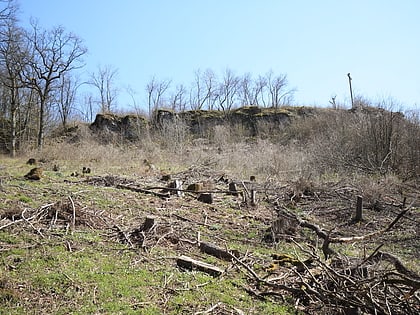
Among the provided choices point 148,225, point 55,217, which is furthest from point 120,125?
point 148,225

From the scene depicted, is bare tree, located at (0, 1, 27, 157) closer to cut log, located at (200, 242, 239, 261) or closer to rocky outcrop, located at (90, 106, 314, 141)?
rocky outcrop, located at (90, 106, 314, 141)

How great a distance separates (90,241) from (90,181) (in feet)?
20.5

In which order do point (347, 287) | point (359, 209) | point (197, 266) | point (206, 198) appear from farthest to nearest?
point (206, 198), point (359, 209), point (197, 266), point (347, 287)

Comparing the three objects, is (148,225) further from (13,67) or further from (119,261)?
(13,67)

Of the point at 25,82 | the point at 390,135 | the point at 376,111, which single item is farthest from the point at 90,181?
the point at 25,82

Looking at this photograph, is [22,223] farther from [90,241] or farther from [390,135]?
[390,135]

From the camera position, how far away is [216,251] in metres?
6.01

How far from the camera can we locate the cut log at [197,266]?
514 centimetres

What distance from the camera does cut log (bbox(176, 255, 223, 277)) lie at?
5137mm

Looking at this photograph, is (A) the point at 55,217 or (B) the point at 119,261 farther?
(A) the point at 55,217

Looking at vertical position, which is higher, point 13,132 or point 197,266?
point 13,132

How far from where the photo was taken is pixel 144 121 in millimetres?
37344

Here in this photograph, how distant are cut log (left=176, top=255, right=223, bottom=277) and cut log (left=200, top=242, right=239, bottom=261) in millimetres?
506

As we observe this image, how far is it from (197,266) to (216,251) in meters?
0.79
